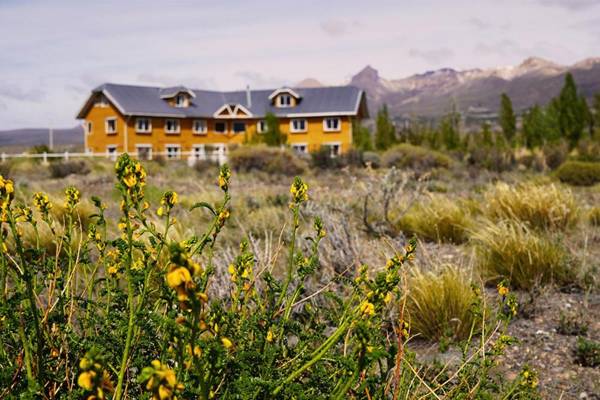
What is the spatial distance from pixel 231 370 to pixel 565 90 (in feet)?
133

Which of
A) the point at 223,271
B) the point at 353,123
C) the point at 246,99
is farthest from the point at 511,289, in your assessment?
the point at 246,99

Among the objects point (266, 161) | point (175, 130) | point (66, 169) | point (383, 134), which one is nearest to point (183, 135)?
point (175, 130)

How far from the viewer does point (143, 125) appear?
38.2 meters

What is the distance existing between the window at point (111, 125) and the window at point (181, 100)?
4659 mm

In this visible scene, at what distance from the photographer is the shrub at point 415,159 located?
24556 mm

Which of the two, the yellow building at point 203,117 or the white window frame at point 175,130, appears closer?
the yellow building at point 203,117

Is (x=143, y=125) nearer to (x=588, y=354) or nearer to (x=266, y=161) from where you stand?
(x=266, y=161)

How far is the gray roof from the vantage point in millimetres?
37969

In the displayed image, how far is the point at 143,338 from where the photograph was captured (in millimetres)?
2029

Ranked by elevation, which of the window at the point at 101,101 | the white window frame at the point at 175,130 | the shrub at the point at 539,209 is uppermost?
the window at the point at 101,101

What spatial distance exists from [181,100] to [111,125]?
17.1 feet

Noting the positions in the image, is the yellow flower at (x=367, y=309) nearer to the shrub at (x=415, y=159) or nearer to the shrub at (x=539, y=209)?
the shrub at (x=539, y=209)

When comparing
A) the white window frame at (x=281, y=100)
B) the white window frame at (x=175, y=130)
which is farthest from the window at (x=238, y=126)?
the white window frame at (x=175, y=130)

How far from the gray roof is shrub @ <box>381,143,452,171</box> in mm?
12048
